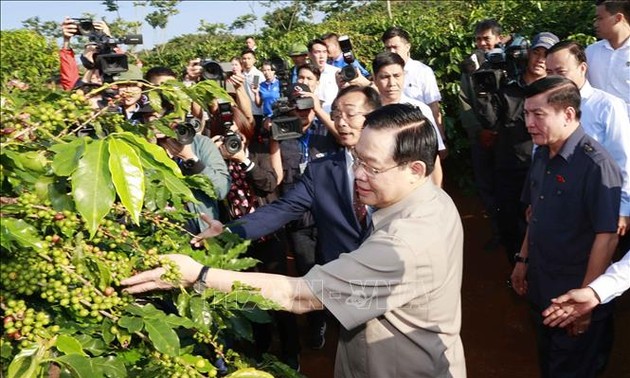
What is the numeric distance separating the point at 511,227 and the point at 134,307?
12.2ft

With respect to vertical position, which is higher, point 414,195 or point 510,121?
point 414,195

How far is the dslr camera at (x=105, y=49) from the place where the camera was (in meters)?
4.05

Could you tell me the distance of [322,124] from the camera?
445 cm

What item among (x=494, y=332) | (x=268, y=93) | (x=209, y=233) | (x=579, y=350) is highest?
(x=209, y=233)

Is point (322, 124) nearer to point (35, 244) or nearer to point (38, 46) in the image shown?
point (35, 244)

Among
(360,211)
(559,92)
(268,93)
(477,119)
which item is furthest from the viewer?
(268,93)

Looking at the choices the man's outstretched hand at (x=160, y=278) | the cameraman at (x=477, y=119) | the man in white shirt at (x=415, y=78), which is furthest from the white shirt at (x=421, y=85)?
the man's outstretched hand at (x=160, y=278)

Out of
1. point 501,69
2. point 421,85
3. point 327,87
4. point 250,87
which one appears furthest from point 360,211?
point 250,87

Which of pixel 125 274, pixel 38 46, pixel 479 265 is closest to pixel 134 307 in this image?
pixel 125 274

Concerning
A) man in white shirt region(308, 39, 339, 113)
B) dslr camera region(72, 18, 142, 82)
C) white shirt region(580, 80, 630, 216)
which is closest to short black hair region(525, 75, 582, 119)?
white shirt region(580, 80, 630, 216)

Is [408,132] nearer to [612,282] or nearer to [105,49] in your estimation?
[612,282]

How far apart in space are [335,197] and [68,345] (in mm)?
1902

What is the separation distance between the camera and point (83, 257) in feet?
5.38

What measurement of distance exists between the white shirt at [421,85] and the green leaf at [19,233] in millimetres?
4324
